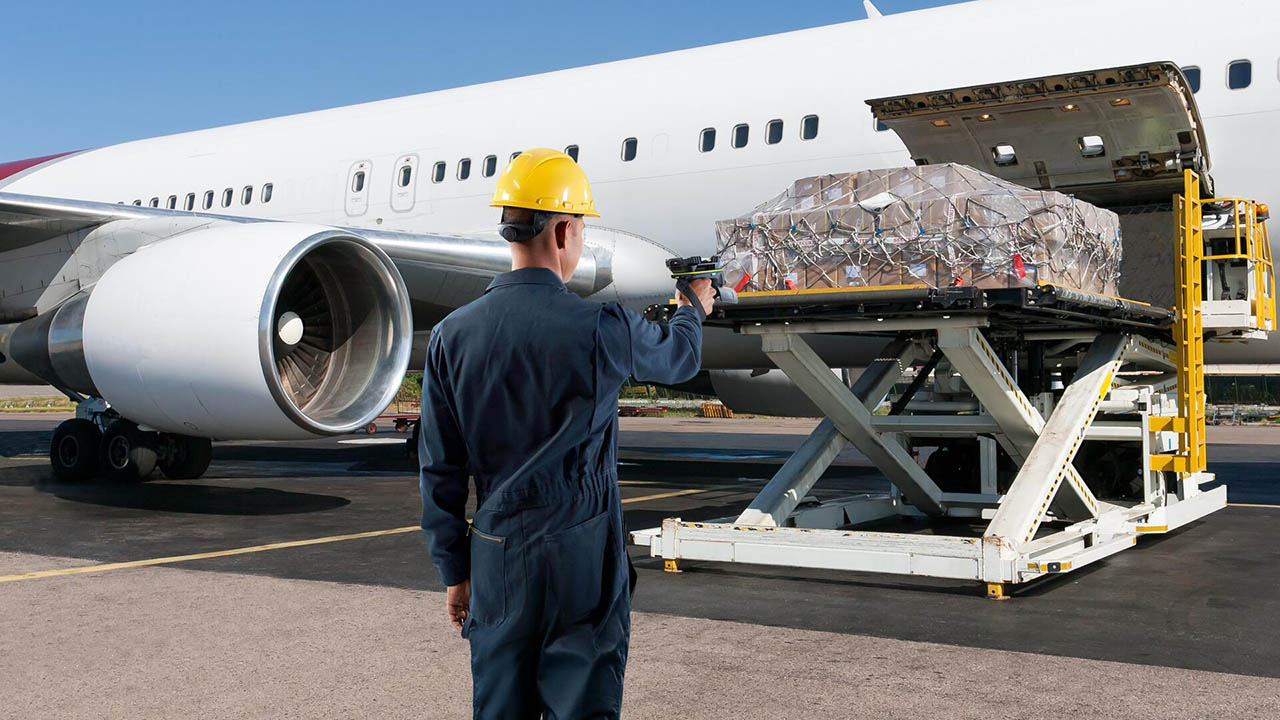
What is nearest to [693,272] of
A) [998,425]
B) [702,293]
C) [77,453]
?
[702,293]

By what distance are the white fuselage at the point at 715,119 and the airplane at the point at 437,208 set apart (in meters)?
0.02

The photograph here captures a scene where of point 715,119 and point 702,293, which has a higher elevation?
point 715,119

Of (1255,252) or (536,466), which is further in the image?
(1255,252)

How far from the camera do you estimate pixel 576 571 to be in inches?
84.7

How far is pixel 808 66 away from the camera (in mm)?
9922

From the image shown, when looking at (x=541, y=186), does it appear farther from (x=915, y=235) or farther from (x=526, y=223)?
(x=915, y=235)

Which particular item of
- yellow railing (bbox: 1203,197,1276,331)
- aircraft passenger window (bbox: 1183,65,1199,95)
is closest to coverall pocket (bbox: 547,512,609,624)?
yellow railing (bbox: 1203,197,1276,331)

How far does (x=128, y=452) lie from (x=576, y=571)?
9854 mm

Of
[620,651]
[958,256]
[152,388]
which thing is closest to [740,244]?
[958,256]

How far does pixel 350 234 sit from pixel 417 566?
2572 millimetres

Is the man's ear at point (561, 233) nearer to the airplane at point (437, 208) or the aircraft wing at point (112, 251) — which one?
the airplane at point (437, 208)

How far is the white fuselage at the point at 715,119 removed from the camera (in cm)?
830

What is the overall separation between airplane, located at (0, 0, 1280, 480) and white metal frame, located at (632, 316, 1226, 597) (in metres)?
2.09

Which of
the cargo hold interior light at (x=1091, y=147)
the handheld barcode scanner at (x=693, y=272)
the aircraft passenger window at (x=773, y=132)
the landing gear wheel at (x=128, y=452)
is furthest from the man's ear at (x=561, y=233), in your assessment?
the landing gear wheel at (x=128, y=452)
